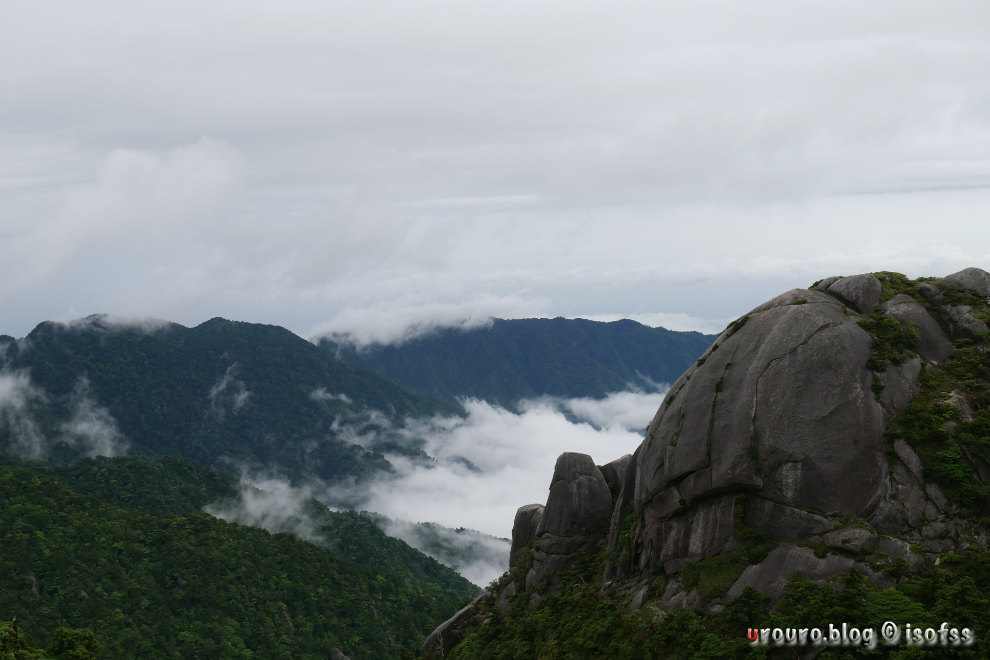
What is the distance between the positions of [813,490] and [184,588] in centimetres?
10807

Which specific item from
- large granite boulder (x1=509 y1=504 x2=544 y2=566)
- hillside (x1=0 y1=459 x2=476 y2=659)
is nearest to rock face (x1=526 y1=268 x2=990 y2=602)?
large granite boulder (x1=509 y1=504 x2=544 y2=566)

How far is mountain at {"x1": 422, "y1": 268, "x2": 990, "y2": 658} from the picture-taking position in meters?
31.5

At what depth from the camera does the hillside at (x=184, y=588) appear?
10181 centimetres

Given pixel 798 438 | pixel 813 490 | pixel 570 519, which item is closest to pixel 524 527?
pixel 570 519

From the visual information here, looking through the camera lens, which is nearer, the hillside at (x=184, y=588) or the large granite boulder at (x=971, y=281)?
the large granite boulder at (x=971, y=281)

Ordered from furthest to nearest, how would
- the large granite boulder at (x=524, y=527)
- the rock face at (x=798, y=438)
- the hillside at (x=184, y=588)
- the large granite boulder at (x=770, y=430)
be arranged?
1. the hillside at (x=184, y=588)
2. the large granite boulder at (x=524, y=527)
3. the large granite boulder at (x=770, y=430)
4. the rock face at (x=798, y=438)

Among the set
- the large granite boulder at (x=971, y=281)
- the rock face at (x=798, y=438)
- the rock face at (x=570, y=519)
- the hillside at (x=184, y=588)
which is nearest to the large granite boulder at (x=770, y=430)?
the rock face at (x=798, y=438)

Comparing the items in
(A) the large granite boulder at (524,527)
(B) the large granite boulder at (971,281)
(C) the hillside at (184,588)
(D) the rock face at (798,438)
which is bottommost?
(C) the hillside at (184,588)

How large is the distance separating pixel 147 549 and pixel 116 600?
1333 centimetres

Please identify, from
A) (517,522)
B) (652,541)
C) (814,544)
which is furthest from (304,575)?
(814,544)

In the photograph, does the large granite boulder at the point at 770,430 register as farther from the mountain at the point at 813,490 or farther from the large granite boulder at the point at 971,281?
the large granite boulder at the point at 971,281

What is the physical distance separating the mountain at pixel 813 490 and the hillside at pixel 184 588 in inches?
3062

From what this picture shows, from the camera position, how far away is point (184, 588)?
372 feet

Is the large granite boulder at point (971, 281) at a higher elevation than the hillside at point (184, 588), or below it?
higher
